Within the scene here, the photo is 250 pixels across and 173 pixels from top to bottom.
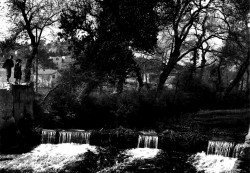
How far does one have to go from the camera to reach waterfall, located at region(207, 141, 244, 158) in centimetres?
1337

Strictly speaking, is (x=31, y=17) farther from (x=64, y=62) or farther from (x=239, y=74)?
(x=239, y=74)

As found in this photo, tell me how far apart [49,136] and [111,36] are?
781cm

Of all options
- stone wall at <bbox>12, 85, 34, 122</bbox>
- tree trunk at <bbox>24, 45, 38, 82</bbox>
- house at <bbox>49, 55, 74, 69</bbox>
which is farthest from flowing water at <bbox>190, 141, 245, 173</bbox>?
house at <bbox>49, 55, 74, 69</bbox>

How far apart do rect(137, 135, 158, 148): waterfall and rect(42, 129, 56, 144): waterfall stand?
14.9ft

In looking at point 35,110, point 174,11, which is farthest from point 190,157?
point 174,11

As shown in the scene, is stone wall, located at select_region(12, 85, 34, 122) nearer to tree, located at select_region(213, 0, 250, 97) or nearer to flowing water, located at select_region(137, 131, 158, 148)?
flowing water, located at select_region(137, 131, 158, 148)

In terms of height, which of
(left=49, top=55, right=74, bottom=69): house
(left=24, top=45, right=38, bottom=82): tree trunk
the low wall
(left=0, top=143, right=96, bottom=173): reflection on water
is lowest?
(left=0, top=143, right=96, bottom=173): reflection on water

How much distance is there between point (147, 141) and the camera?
50.1ft

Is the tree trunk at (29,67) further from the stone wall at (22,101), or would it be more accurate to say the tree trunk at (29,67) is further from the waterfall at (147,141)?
the waterfall at (147,141)

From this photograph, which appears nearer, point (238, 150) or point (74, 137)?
point (238, 150)

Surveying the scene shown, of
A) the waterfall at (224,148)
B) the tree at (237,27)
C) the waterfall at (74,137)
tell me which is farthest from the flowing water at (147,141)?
the tree at (237,27)

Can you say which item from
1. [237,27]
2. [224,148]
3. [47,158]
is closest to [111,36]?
[47,158]

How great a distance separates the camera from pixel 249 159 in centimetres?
1235

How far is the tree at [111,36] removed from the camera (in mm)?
19547
